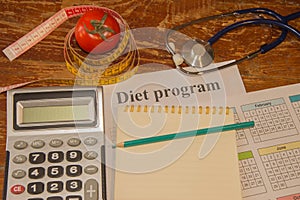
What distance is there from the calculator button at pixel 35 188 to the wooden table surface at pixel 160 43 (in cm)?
12

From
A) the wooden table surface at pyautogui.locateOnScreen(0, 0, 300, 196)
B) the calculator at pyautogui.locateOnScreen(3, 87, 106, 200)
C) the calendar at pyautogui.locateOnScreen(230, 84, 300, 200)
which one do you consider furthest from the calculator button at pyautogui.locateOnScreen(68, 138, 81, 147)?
the calendar at pyautogui.locateOnScreen(230, 84, 300, 200)

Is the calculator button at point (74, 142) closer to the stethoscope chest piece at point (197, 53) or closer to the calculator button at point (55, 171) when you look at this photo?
the calculator button at point (55, 171)

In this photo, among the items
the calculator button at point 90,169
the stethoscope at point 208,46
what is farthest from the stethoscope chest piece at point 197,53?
the calculator button at point 90,169

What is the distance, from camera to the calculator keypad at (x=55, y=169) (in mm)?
618

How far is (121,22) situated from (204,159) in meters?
0.26

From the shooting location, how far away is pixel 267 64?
746mm

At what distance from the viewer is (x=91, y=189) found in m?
0.62

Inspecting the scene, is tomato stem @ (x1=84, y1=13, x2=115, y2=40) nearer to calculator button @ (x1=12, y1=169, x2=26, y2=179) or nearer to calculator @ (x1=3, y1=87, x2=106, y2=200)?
calculator @ (x1=3, y1=87, x2=106, y2=200)

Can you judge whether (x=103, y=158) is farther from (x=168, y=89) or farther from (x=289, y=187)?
(x=289, y=187)

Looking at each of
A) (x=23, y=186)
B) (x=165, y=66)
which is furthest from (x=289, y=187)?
(x=23, y=186)

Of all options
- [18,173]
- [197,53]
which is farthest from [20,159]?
[197,53]

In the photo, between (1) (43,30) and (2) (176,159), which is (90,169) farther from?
(1) (43,30)

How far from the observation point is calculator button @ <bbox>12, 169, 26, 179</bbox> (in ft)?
2.05

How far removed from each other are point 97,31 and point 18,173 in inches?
8.8
